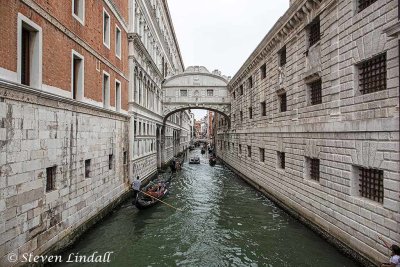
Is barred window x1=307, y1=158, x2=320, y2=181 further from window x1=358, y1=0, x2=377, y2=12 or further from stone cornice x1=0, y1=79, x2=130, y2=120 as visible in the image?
stone cornice x1=0, y1=79, x2=130, y2=120

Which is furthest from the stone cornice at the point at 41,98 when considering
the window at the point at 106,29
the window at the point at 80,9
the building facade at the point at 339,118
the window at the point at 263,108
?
the window at the point at 263,108

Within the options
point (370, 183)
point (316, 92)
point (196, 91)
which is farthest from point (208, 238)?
point (196, 91)

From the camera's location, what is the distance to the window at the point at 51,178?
302 inches

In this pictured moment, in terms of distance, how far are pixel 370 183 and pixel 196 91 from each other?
23.5 metres

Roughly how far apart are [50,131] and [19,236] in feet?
9.03

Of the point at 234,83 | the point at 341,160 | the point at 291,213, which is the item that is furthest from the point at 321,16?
the point at 234,83

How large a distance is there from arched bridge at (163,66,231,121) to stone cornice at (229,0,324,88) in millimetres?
10013

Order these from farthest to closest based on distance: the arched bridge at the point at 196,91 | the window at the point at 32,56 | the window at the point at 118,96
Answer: the arched bridge at the point at 196,91
the window at the point at 118,96
the window at the point at 32,56

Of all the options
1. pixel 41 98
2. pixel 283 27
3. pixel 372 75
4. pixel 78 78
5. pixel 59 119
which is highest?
pixel 283 27

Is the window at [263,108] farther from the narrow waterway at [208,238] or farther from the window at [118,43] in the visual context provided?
the window at [118,43]

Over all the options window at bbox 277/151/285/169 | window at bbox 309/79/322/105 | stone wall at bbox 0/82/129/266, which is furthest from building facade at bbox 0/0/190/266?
window at bbox 309/79/322/105

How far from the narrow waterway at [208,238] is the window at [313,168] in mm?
1943

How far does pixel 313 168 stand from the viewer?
1070 centimetres

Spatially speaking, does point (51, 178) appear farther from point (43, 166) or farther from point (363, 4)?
point (363, 4)
